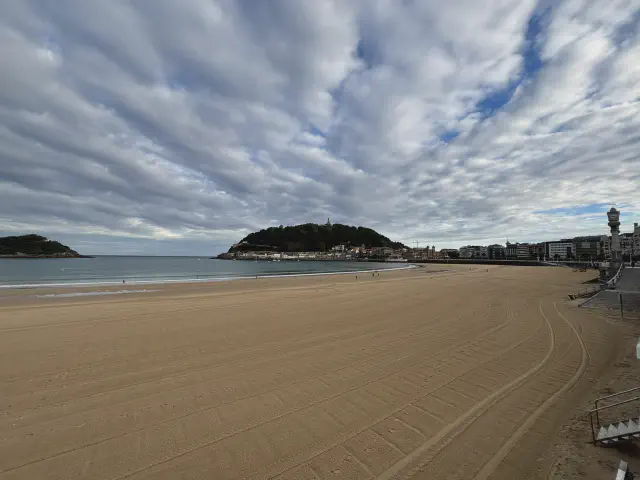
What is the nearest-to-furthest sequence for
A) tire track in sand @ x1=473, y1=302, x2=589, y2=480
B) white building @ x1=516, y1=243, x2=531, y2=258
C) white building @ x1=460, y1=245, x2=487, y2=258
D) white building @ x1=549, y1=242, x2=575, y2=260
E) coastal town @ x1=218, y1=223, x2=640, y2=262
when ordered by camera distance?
tire track in sand @ x1=473, y1=302, x2=589, y2=480, coastal town @ x1=218, y1=223, x2=640, y2=262, white building @ x1=549, y1=242, x2=575, y2=260, white building @ x1=516, y1=243, x2=531, y2=258, white building @ x1=460, y1=245, x2=487, y2=258

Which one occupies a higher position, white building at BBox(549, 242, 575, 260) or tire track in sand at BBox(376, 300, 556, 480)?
white building at BBox(549, 242, 575, 260)

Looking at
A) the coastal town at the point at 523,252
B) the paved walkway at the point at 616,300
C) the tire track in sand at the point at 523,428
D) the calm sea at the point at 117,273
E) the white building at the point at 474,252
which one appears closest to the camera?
the tire track in sand at the point at 523,428

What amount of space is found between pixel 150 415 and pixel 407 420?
12.1ft

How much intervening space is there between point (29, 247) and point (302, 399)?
21395 centimetres

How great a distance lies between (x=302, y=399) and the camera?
4527 mm

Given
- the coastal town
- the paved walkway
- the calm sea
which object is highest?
the coastal town

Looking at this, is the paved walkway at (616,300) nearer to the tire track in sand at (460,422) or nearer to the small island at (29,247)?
the tire track in sand at (460,422)

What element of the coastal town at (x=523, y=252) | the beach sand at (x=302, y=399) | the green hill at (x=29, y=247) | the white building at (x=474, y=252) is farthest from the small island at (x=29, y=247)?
the white building at (x=474, y=252)

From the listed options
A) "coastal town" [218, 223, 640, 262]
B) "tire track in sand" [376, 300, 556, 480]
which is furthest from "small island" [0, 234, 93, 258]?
"tire track in sand" [376, 300, 556, 480]

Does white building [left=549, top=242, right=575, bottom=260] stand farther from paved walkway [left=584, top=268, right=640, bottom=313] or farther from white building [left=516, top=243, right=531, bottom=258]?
paved walkway [left=584, top=268, right=640, bottom=313]

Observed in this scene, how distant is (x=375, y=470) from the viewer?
3.01 metres

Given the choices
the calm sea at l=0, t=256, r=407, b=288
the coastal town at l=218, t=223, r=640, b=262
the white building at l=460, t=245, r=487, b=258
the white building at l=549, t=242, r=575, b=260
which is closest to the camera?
the calm sea at l=0, t=256, r=407, b=288

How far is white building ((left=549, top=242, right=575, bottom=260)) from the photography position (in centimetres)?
12830

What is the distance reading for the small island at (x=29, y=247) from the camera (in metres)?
146
